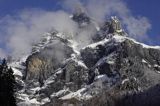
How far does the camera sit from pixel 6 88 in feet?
302

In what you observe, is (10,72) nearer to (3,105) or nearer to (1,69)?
(1,69)

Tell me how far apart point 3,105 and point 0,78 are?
214 inches

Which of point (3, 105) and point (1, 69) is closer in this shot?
point (3, 105)

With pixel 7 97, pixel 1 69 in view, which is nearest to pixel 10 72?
pixel 1 69

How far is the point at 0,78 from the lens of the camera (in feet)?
304

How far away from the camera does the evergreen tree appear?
9000 centimetres

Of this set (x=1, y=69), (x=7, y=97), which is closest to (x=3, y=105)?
(x=7, y=97)

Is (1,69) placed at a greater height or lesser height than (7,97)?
greater

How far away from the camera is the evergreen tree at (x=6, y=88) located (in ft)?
295

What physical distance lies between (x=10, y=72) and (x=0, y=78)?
541cm

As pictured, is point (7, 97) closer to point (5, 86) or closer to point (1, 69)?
point (5, 86)

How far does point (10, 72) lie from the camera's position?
9800 cm

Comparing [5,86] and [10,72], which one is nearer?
[5,86]

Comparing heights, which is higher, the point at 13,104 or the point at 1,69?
the point at 1,69
